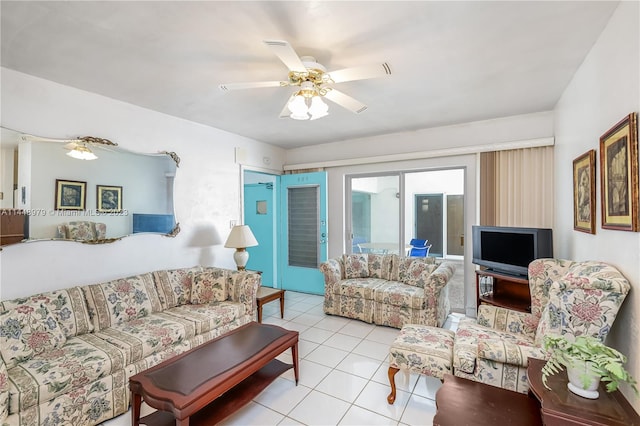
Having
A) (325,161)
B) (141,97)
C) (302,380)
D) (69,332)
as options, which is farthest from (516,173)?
(69,332)

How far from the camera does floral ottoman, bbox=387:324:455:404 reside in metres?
1.98

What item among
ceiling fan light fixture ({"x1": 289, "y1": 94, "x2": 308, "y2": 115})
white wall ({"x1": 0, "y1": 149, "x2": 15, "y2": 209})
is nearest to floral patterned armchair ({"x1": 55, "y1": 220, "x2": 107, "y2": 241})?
white wall ({"x1": 0, "y1": 149, "x2": 15, "y2": 209})

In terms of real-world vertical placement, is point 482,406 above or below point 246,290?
below

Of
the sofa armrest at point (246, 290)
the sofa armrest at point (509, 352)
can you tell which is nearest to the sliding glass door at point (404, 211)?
the sofa armrest at point (246, 290)

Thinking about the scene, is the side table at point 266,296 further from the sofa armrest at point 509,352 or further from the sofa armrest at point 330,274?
the sofa armrest at point 509,352

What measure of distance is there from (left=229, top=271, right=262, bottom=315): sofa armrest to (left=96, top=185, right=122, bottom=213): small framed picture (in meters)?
1.34

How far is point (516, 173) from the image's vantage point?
3445 mm

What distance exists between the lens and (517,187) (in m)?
3.44

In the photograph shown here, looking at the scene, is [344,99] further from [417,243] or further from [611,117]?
[417,243]

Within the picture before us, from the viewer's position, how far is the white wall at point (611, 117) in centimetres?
143

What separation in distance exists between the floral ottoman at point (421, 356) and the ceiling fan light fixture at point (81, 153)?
310 cm

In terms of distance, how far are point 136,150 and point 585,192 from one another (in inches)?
160

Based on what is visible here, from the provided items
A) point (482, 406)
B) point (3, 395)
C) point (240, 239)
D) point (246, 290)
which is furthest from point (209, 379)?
point (240, 239)

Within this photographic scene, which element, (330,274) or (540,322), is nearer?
(540,322)
